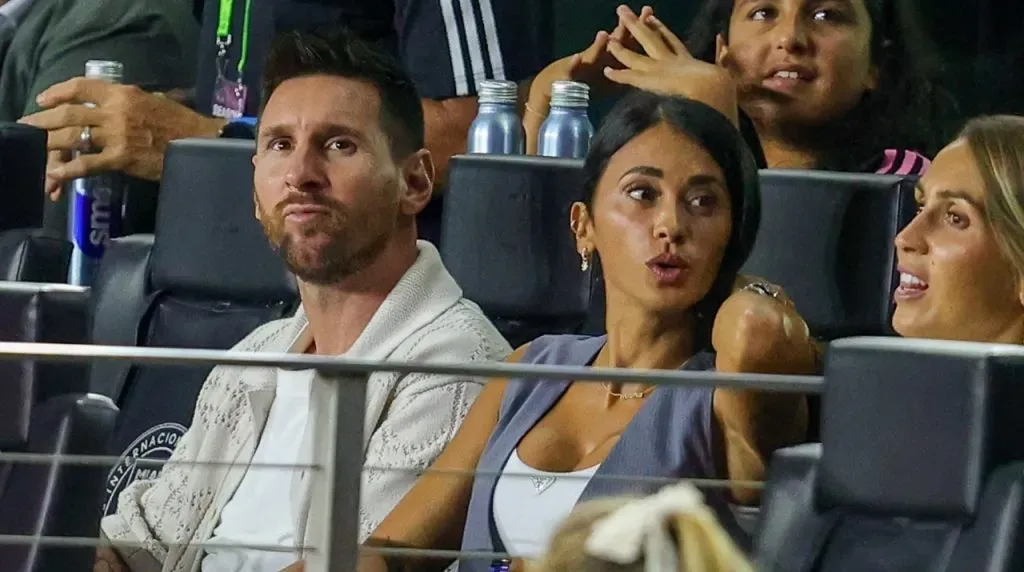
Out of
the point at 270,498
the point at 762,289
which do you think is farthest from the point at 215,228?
the point at 762,289

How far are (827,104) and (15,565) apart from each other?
101cm

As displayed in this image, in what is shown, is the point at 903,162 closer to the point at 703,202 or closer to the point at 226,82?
the point at 703,202

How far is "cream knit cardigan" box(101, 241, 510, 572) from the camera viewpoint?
192 cm

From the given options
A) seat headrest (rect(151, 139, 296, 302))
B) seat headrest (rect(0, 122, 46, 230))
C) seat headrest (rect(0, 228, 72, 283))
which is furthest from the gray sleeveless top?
seat headrest (rect(0, 122, 46, 230))

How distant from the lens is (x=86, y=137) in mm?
2740

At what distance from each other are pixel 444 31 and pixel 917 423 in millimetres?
1215

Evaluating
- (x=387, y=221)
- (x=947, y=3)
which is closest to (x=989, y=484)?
(x=387, y=221)

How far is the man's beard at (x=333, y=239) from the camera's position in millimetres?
2041

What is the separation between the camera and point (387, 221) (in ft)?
6.81

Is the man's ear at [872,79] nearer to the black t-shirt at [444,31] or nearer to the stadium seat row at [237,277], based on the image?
the stadium seat row at [237,277]

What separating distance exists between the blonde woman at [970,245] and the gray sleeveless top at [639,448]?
20 cm

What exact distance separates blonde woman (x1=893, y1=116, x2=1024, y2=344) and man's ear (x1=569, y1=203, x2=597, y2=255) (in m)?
0.30

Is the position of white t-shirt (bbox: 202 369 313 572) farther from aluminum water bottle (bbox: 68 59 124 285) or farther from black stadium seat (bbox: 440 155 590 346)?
aluminum water bottle (bbox: 68 59 124 285)

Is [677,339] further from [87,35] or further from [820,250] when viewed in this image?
[87,35]
